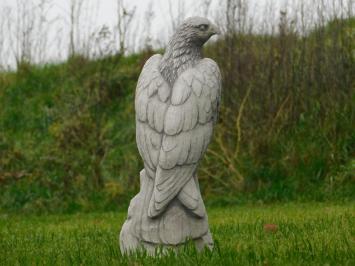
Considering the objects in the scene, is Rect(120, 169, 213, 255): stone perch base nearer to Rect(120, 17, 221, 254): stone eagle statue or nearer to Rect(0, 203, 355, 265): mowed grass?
Rect(120, 17, 221, 254): stone eagle statue

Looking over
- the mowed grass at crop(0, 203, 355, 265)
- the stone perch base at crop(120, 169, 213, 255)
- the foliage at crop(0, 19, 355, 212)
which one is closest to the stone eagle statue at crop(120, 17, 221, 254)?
the stone perch base at crop(120, 169, 213, 255)

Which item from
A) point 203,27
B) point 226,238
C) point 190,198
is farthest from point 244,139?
point 190,198

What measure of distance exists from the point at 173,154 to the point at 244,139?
6807 millimetres

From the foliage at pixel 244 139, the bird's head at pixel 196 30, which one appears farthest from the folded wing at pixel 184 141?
the foliage at pixel 244 139

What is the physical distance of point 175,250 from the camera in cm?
504

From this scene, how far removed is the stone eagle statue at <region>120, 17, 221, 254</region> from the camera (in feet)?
16.5

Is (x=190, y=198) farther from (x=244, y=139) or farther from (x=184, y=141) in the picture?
(x=244, y=139)

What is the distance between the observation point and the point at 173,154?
503 centimetres

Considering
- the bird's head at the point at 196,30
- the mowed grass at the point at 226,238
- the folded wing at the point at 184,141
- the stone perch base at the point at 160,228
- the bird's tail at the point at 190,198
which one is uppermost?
the bird's head at the point at 196,30

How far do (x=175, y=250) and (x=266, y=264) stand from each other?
2.38 feet

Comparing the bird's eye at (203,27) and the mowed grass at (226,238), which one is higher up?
the bird's eye at (203,27)

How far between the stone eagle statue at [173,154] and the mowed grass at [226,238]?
0.20 metres

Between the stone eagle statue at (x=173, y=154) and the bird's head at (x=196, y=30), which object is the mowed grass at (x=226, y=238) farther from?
the bird's head at (x=196, y=30)

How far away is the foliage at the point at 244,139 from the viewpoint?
11117 mm
